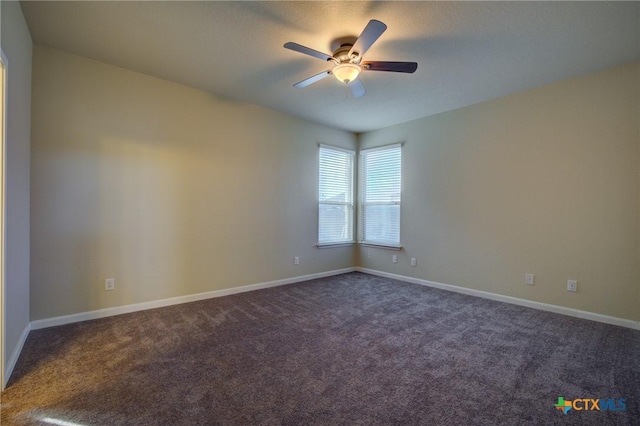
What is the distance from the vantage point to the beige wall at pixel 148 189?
2734mm

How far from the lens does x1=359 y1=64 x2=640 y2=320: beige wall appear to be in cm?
288

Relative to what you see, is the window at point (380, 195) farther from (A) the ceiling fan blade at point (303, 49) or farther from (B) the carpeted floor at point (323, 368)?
(A) the ceiling fan blade at point (303, 49)

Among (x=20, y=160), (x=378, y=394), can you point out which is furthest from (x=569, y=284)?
(x=20, y=160)

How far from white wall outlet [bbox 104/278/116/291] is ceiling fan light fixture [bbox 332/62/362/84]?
9.95 feet

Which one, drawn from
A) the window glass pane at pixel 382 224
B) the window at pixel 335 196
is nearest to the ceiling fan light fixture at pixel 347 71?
the window at pixel 335 196

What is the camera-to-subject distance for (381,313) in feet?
10.5

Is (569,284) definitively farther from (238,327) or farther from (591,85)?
(238,327)

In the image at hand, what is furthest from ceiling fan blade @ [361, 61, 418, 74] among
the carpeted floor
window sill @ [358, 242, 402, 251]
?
window sill @ [358, 242, 402, 251]

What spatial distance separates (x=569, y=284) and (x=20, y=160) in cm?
525

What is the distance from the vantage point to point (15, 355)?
208cm

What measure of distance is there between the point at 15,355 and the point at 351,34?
349 cm

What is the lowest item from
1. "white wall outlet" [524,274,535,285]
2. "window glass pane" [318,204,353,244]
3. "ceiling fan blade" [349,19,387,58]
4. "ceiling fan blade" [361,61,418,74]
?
"white wall outlet" [524,274,535,285]

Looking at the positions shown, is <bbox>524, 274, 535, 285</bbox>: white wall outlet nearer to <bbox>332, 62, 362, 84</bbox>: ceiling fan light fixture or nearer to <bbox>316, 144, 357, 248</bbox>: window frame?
<bbox>316, 144, 357, 248</bbox>: window frame

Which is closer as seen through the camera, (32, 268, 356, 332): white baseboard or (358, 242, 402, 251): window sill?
(32, 268, 356, 332): white baseboard
